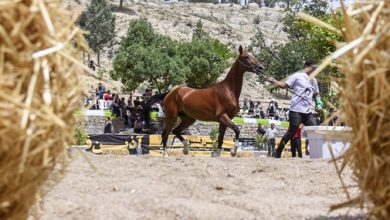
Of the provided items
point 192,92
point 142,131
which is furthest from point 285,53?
point 192,92

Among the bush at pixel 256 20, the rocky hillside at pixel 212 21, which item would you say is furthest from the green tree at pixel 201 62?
the bush at pixel 256 20

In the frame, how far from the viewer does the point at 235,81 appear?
12.8 m

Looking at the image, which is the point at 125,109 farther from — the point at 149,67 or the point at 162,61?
the point at 162,61

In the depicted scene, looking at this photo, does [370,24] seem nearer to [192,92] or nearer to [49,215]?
[49,215]

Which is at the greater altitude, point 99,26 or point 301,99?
point 99,26

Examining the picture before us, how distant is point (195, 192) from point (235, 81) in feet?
22.7

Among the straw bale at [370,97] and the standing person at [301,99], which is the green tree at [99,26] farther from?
the straw bale at [370,97]

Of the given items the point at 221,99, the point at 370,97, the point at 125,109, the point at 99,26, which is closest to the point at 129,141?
the point at 221,99

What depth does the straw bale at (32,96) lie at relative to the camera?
112 inches

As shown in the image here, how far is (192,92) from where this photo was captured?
13.3 m

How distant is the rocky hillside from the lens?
78012mm

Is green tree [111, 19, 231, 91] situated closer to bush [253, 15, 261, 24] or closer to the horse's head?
the horse's head

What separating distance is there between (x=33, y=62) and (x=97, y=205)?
2457mm

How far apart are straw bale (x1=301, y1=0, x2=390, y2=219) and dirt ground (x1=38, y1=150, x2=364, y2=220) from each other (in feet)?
2.53
